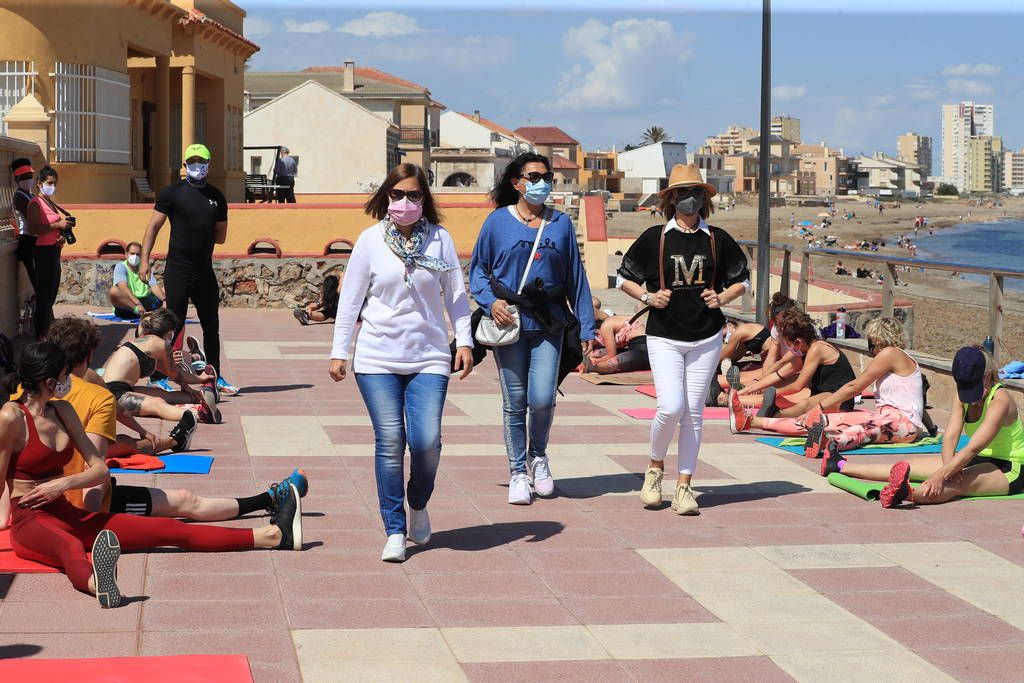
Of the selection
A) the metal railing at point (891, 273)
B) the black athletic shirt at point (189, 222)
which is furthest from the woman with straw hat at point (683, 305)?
the black athletic shirt at point (189, 222)

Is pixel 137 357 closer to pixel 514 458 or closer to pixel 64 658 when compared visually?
pixel 514 458

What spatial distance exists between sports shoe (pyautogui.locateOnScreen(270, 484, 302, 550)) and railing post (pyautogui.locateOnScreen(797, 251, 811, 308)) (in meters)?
8.58

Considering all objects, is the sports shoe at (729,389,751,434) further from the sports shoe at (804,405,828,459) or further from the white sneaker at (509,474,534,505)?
the white sneaker at (509,474,534,505)

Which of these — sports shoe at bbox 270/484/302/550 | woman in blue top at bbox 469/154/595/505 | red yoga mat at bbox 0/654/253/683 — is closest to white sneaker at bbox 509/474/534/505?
woman in blue top at bbox 469/154/595/505

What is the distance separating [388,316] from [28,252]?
28.4ft

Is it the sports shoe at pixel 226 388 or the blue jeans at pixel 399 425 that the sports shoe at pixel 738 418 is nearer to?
the sports shoe at pixel 226 388

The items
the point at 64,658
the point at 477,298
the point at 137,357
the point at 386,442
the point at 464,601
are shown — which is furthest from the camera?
the point at 137,357

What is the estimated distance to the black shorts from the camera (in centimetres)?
620

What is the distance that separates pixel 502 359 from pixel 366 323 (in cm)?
149

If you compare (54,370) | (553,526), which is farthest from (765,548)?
(54,370)

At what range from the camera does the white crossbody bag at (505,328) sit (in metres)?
7.35

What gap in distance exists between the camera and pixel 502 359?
7555 mm

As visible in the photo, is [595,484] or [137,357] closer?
[595,484]

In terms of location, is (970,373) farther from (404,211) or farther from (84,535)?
(84,535)
